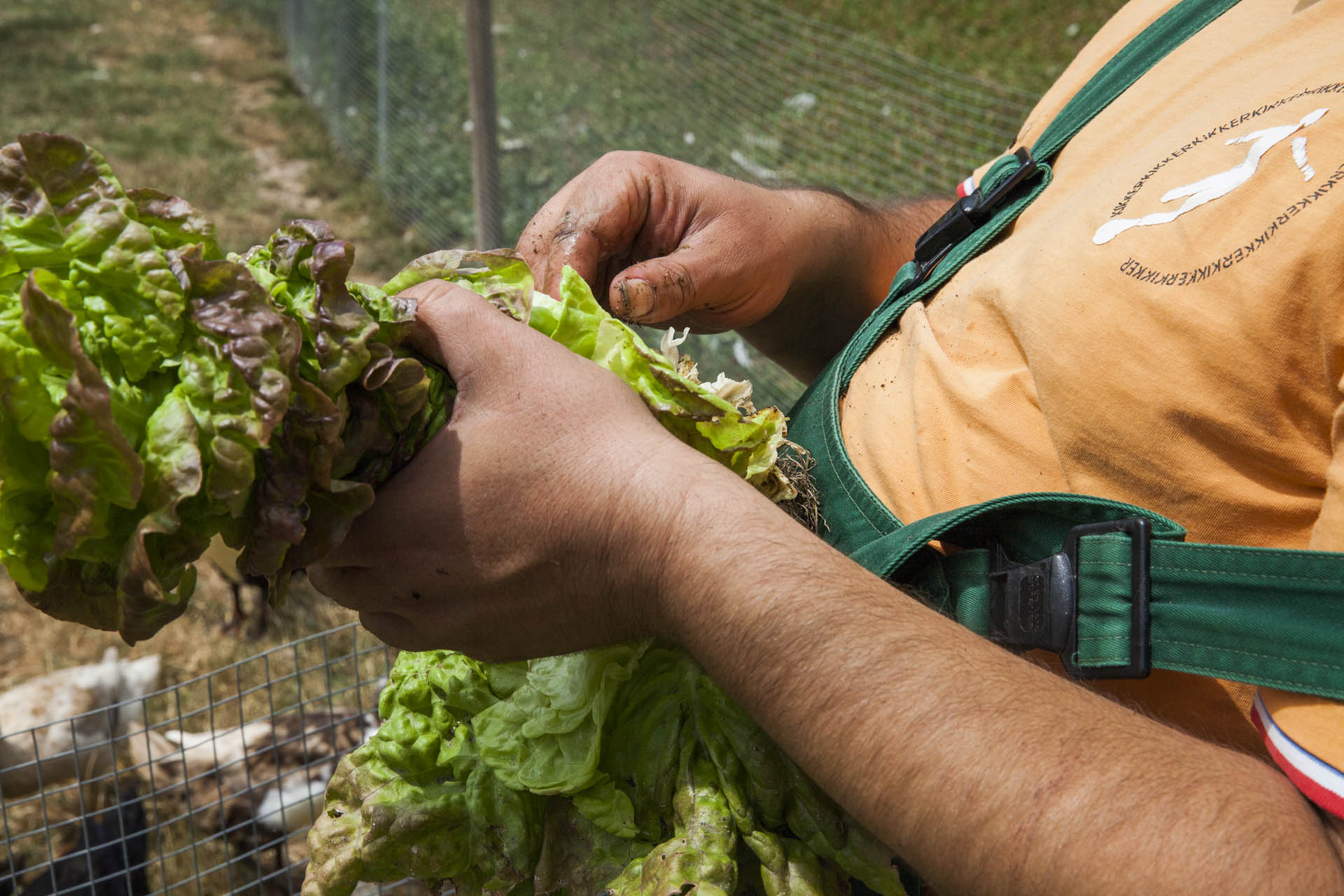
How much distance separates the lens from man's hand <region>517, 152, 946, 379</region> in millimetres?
2295

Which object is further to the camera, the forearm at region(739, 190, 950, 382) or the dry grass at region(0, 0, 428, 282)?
the dry grass at region(0, 0, 428, 282)

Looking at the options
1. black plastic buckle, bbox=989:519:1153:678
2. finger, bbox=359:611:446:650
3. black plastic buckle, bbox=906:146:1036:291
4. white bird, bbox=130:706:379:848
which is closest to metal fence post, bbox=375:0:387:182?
white bird, bbox=130:706:379:848

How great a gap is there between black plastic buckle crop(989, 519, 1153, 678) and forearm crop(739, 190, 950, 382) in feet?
3.84

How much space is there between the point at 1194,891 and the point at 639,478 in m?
0.89

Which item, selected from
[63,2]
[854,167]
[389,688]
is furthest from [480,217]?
[63,2]

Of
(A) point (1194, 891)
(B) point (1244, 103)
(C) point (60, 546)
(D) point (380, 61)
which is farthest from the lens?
(D) point (380, 61)

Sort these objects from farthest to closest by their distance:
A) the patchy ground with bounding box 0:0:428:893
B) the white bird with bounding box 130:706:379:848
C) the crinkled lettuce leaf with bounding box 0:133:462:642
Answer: the patchy ground with bounding box 0:0:428:893, the white bird with bounding box 130:706:379:848, the crinkled lettuce leaf with bounding box 0:133:462:642

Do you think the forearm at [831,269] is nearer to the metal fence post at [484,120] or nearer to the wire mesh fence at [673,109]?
the wire mesh fence at [673,109]

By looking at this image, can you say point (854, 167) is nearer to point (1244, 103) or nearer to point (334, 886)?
point (1244, 103)

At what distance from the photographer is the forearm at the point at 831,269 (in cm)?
267

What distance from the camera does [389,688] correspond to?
7.40ft

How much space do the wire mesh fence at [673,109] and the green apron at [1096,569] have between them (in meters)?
3.85

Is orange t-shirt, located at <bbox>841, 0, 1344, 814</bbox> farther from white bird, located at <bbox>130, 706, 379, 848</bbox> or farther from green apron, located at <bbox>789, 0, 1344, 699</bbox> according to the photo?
white bird, located at <bbox>130, 706, 379, 848</bbox>

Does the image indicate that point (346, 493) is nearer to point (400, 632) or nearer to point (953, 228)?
point (400, 632)
